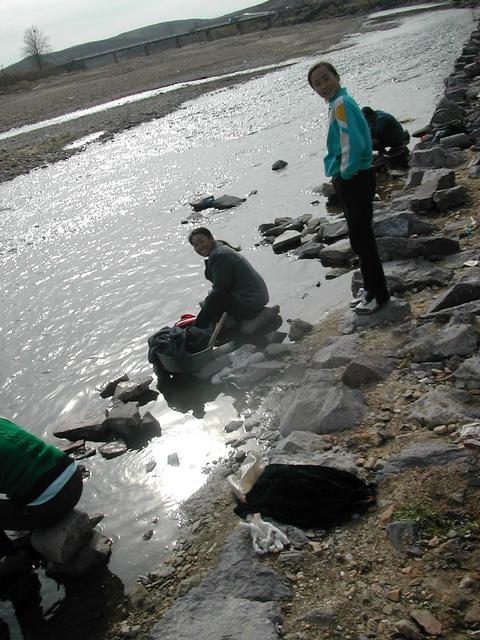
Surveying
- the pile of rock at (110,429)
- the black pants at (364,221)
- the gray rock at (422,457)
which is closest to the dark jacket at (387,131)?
the black pants at (364,221)

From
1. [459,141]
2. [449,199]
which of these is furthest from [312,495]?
[459,141]

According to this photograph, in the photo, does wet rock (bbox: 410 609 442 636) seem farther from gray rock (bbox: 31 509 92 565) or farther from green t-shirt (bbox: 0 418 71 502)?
green t-shirt (bbox: 0 418 71 502)

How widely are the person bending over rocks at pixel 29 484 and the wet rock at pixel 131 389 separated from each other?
6.31 feet

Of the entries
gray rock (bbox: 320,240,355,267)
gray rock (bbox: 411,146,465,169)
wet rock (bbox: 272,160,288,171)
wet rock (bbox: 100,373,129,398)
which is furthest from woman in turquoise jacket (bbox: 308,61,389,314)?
wet rock (bbox: 272,160,288,171)

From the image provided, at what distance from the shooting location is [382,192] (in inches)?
434

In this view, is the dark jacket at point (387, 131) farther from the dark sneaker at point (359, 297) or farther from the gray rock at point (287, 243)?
the dark sneaker at point (359, 297)

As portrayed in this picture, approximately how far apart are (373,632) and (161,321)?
238 inches

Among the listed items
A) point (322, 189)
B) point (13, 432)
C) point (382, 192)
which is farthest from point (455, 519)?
point (322, 189)

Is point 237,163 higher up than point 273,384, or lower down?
higher up

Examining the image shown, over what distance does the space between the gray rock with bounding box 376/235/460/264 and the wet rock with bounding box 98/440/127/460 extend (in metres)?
4.00

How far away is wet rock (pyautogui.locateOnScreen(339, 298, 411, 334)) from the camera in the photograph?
624cm

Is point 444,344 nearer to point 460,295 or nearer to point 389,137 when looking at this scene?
point 460,295

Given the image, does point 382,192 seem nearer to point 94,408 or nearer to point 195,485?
point 94,408

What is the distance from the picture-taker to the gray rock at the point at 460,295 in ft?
18.9
